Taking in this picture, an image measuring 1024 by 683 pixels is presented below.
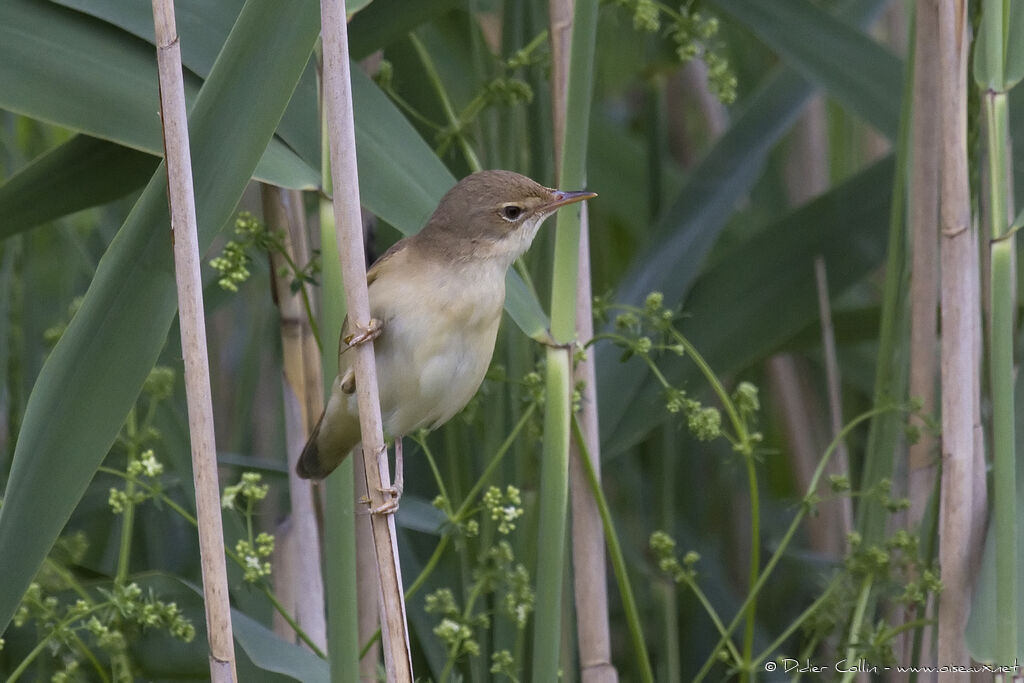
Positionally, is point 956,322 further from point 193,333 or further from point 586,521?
point 193,333

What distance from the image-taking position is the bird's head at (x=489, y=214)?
5.68 feet

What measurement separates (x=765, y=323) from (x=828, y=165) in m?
1.47

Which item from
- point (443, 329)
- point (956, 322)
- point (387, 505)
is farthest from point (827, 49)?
point (387, 505)

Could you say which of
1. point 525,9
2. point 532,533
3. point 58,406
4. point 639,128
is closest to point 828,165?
point 639,128

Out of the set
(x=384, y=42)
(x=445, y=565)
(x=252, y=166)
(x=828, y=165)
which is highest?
(x=828, y=165)

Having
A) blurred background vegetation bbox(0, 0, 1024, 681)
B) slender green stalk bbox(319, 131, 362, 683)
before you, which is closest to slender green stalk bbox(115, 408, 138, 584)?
blurred background vegetation bbox(0, 0, 1024, 681)

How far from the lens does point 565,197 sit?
5.42ft

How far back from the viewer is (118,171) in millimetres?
1722

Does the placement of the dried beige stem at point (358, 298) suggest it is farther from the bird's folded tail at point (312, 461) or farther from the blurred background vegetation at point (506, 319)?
the bird's folded tail at point (312, 461)

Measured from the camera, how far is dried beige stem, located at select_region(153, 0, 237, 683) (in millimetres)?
1277

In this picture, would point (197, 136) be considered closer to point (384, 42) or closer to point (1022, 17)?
point (384, 42)

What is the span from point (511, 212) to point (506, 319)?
34cm

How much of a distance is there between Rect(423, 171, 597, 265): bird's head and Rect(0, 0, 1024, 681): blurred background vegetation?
0.10 m

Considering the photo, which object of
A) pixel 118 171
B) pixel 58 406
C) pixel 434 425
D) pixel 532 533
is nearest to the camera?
pixel 58 406
